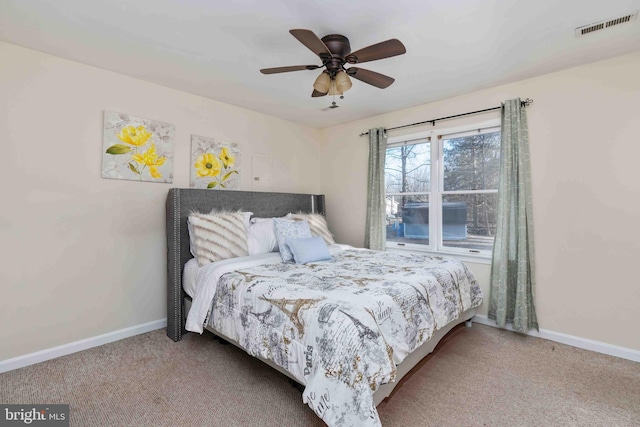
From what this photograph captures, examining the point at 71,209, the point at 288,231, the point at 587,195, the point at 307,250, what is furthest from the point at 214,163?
the point at 587,195

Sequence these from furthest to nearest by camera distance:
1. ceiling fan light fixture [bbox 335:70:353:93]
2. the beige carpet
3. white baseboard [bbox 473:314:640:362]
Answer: white baseboard [bbox 473:314:640:362] → ceiling fan light fixture [bbox 335:70:353:93] → the beige carpet

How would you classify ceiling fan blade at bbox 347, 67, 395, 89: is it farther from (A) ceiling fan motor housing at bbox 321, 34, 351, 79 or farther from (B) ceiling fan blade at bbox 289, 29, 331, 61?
(B) ceiling fan blade at bbox 289, 29, 331, 61

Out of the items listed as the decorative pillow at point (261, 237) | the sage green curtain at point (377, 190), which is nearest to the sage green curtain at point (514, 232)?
the sage green curtain at point (377, 190)

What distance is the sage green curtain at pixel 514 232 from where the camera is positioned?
2.78 metres

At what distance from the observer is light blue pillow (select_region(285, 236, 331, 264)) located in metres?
2.75

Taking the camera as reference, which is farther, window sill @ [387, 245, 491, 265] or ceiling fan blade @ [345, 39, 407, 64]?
window sill @ [387, 245, 491, 265]

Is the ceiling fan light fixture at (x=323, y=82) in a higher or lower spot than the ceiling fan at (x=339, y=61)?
lower

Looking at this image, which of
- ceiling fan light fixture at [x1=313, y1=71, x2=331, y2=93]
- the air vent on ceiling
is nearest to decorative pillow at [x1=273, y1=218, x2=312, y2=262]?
ceiling fan light fixture at [x1=313, y1=71, x2=331, y2=93]

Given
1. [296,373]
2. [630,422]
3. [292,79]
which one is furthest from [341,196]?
[630,422]

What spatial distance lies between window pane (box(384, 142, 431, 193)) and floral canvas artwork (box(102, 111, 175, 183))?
2.65 metres

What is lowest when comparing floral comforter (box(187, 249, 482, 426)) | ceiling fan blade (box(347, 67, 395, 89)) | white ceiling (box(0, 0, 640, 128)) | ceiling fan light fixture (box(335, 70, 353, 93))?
floral comforter (box(187, 249, 482, 426))

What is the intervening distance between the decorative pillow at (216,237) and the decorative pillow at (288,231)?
13.7 inches

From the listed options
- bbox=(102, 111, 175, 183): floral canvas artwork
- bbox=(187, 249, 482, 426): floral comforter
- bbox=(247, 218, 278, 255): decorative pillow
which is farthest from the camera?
bbox=(247, 218, 278, 255): decorative pillow

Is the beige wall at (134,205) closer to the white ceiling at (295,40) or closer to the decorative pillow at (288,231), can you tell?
the white ceiling at (295,40)
